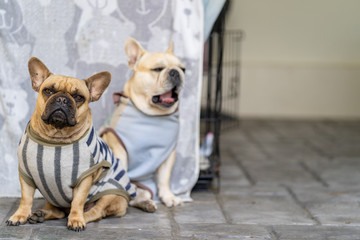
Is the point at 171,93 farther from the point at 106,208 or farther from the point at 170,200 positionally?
the point at 106,208

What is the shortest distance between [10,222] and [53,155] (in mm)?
410

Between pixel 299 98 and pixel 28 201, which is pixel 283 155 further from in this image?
pixel 28 201

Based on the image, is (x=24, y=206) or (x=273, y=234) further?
(x=273, y=234)

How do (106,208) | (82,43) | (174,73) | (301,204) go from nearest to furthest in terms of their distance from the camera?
(106,208), (174,73), (82,43), (301,204)

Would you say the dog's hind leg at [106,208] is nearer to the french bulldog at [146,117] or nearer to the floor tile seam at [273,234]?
the french bulldog at [146,117]

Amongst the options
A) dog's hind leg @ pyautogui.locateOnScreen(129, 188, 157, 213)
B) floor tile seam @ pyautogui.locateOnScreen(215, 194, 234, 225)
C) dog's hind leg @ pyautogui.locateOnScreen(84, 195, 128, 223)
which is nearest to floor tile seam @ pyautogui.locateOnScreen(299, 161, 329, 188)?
floor tile seam @ pyautogui.locateOnScreen(215, 194, 234, 225)

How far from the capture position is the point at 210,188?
3592mm

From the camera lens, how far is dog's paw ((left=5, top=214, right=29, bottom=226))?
2604 mm

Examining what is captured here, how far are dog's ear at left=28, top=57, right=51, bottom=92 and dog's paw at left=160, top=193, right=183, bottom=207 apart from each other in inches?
40.4

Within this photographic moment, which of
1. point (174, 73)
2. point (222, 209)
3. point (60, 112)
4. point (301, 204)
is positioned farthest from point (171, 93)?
point (301, 204)

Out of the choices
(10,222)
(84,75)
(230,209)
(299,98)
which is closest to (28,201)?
(10,222)

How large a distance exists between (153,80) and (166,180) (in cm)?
61

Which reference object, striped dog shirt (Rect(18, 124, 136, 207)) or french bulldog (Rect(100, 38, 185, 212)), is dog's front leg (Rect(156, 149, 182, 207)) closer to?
french bulldog (Rect(100, 38, 185, 212))

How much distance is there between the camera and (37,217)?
2.67m
